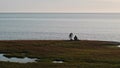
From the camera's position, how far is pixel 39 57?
46062 millimetres

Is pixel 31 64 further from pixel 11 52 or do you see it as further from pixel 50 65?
pixel 11 52

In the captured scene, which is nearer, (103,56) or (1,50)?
(103,56)

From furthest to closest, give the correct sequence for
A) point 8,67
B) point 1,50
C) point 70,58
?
point 1,50
point 70,58
point 8,67

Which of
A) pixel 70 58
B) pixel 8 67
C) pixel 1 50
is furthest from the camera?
pixel 1 50

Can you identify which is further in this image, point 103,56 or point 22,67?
point 103,56

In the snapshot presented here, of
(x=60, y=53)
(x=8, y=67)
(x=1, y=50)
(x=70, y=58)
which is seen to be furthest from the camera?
(x=1, y=50)

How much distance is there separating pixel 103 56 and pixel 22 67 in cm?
1370

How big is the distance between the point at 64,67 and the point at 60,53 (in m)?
13.2

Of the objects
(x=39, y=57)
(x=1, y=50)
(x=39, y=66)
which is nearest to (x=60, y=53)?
(x=39, y=57)

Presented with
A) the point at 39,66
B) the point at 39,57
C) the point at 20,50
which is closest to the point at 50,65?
the point at 39,66

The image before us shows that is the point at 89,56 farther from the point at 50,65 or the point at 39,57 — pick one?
the point at 50,65

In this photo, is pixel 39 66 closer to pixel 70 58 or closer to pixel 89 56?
pixel 70 58

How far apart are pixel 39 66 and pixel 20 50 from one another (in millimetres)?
16548

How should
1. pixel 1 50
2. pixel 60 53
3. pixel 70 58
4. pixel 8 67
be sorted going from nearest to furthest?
1. pixel 8 67
2. pixel 70 58
3. pixel 60 53
4. pixel 1 50
